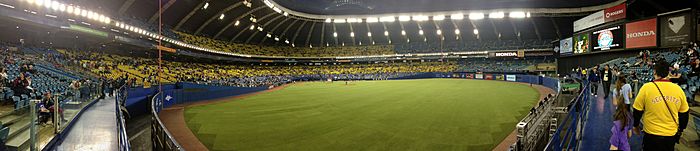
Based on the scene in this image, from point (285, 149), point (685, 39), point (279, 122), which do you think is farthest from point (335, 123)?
point (685, 39)

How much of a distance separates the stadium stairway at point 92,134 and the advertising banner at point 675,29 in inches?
1337

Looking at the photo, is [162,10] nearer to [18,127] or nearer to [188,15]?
[188,15]

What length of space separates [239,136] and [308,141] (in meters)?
2.51

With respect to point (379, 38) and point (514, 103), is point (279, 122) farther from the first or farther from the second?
point (379, 38)

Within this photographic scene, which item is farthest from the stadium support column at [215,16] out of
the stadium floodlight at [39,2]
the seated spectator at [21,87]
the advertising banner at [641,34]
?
the advertising banner at [641,34]

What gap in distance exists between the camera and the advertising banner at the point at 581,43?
3081 centimetres

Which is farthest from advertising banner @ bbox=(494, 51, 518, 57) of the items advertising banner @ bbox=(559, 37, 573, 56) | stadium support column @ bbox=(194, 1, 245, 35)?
stadium support column @ bbox=(194, 1, 245, 35)

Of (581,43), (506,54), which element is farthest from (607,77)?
(506,54)

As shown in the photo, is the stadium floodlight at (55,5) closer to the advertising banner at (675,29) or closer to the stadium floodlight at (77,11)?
the stadium floodlight at (77,11)

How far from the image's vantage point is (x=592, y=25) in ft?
98.4

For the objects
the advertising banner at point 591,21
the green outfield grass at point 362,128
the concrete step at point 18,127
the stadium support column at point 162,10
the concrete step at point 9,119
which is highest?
the stadium support column at point 162,10

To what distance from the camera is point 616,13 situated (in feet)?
87.6

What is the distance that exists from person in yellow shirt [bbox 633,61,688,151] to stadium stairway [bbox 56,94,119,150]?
9255 mm

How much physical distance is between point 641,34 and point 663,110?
30101 millimetres
